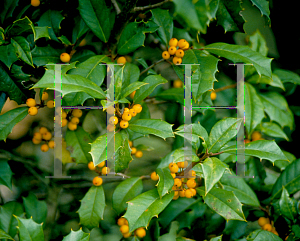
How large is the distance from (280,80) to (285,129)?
30cm

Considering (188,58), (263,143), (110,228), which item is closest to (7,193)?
(110,228)

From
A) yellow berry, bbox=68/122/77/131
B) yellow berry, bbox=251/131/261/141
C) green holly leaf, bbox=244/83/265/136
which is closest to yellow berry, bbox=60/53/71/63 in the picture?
yellow berry, bbox=68/122/77/131

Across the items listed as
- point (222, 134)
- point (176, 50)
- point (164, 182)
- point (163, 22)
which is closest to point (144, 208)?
point (164, 182)

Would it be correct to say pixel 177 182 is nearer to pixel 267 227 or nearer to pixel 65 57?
pixel 267 227

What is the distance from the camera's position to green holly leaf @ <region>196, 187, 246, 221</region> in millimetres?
787

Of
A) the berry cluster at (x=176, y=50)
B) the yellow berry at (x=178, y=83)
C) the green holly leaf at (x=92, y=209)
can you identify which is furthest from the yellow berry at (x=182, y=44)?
the green holly leaf at (x=92, y=209)

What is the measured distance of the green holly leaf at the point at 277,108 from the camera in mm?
1182

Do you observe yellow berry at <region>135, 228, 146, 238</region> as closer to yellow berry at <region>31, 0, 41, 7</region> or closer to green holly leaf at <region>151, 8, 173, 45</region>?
green holly leaf at <region>151, 8, 173, 45</region>

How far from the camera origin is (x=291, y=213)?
2.93 ft

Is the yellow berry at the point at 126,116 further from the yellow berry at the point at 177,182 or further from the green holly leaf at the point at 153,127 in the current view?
the yellow berry at the point at 177,182

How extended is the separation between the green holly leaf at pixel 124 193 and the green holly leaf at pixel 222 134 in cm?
35

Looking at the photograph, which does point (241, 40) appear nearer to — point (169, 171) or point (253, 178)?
point (253, 178)

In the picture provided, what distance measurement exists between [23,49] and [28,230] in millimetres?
580

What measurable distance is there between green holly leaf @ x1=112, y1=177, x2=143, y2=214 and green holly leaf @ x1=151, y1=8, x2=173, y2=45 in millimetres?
560
